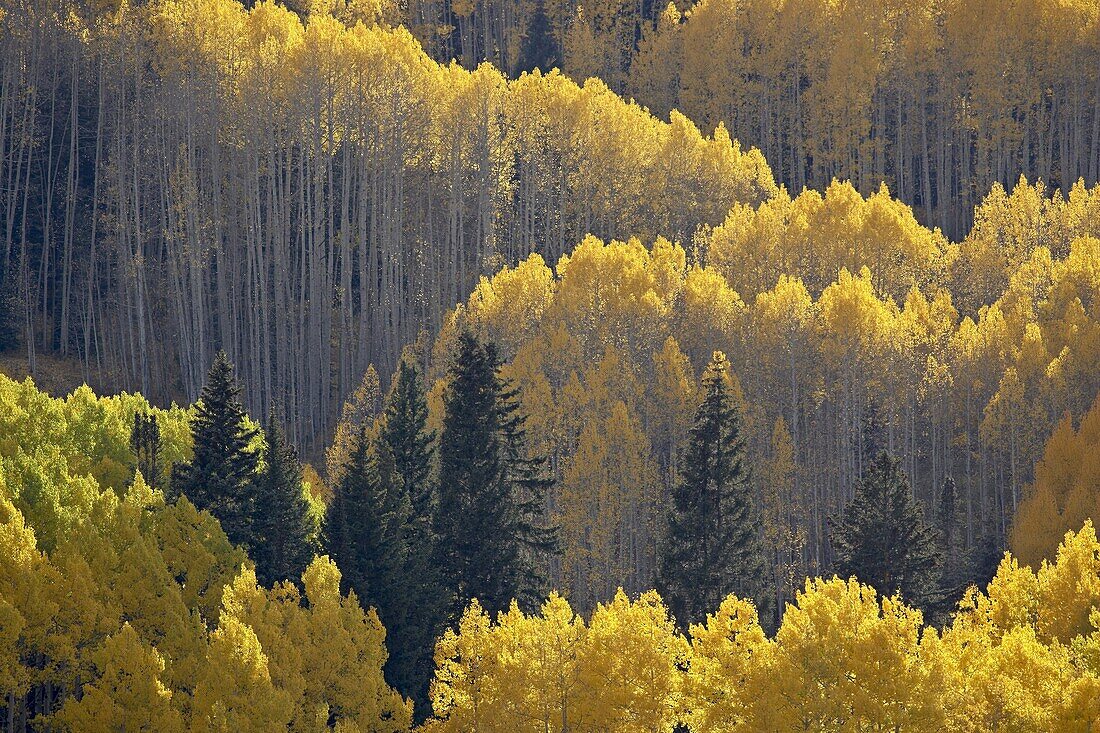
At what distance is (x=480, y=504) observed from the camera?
5997cm

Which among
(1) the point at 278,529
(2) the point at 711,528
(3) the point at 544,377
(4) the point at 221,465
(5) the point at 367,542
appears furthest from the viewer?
(3) the point at 544,377

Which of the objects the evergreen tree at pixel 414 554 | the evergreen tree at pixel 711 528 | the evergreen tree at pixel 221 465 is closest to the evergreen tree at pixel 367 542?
the evergreen tree at pixel 414 554

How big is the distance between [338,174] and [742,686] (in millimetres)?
61240

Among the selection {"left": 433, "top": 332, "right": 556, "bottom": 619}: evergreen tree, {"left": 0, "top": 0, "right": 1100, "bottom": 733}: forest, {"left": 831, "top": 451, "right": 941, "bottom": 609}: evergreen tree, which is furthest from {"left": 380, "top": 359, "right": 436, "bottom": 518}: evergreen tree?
{"left": 831, "top": 451, "right": 941, "bottom": 609}: evergreen tree

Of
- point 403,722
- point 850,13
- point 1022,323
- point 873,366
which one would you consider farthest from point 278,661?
point 850,13

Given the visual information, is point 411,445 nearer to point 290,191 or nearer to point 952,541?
point 952,541

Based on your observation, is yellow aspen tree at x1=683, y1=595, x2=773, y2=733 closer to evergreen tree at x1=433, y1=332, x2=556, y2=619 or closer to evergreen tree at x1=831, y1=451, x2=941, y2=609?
evergreen tree at x1=433, y1=332, x2=556, y2=619

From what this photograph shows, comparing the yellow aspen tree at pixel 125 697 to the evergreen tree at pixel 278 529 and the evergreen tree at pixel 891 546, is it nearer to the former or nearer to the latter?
the evergreen tree at pixel 278 529

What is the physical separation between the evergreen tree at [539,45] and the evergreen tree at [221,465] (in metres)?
84.4

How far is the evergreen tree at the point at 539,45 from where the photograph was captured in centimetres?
14000

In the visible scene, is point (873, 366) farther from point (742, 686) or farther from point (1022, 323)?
point (742, 686)

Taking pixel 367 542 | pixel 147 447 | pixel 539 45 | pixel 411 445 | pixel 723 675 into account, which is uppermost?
pixel 539 45

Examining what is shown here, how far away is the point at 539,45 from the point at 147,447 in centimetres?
8538

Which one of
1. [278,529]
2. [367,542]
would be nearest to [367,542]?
[367,542]
